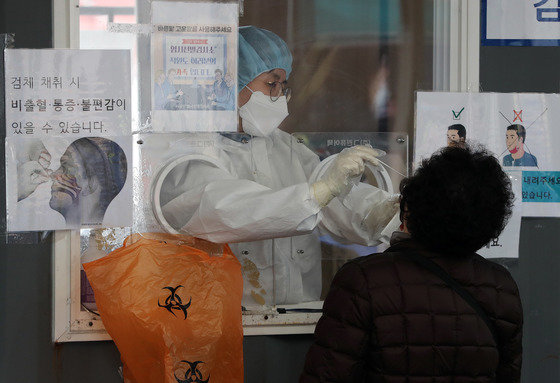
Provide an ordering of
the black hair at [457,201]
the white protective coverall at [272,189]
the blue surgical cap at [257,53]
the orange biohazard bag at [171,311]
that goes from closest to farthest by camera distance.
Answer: the black hair at [457,201]
the orange biohazard bag at [171,311]
the white protective coverall at [272,189]
the blue surgical cap at [257,53]

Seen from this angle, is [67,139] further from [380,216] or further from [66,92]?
[380,216]

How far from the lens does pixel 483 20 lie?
2178 millimetres

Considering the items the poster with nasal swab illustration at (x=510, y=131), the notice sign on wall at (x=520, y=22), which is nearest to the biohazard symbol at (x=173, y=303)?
the poster with nasal swab illustration at (x=510, y=131)

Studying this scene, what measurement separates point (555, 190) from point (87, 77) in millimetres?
1674

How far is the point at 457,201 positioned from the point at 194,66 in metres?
1.09

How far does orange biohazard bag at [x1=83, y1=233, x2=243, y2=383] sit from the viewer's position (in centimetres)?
175

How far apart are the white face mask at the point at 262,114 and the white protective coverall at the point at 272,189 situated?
0.02m

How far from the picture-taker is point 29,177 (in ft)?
6.48

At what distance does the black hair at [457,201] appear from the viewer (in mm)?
1236

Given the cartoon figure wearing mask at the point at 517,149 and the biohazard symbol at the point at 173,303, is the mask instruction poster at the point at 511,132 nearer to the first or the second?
the cartoon figure wearing mask at the point at 517,149

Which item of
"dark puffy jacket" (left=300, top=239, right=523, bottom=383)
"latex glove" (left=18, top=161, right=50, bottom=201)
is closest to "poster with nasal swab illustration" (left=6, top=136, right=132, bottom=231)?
"latex glove" (left=18, top=161, right=50, bottom=201)

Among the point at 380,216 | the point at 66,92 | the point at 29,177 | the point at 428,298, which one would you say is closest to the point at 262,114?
the point at 380,216

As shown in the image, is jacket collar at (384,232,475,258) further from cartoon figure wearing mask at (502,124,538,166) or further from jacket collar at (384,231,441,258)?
cartoon figure wearing mask at (502,124,538,166)

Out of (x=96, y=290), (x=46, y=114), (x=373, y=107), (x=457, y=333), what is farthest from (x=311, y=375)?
(x=46, y=114)
